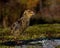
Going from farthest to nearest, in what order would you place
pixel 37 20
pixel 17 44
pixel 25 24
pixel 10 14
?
pixel 37 20
pixel 10 14
pixel 25 24
pixel 17 44

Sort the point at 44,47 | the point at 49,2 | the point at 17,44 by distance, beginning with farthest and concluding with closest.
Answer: the point at 49,2, the point at 17,44, the point at 44,47

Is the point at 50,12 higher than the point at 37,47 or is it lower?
lower

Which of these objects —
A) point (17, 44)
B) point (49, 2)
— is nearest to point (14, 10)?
point (49, 2)

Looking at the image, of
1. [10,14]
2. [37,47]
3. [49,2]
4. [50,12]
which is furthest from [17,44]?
[49,2]

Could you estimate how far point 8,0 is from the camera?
2000 centimetres

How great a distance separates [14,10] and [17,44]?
434 inches

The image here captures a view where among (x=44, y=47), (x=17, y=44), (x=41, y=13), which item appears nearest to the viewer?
(x=44, y=47)

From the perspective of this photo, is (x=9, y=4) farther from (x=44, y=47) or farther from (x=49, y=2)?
(x=44, y=47)

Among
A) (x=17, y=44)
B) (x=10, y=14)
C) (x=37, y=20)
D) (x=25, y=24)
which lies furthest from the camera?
(x=37, y=20)

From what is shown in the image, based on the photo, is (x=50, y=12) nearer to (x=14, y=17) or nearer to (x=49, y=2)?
(x=49, y=2)

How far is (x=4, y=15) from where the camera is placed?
18.8 meters

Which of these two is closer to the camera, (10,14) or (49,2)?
(10,14)

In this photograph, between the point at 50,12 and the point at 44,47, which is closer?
the point at 44,47

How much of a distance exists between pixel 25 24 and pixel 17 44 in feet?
6.75
